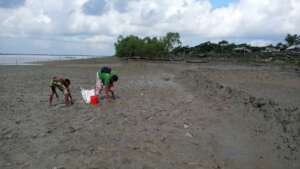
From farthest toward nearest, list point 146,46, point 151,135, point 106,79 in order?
1. point 146,46
2. point 106,79
3. point 151,135

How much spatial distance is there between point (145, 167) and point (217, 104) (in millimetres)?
6379

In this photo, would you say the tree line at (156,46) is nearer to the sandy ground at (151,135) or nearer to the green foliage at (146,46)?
the green foliage at (146,46)

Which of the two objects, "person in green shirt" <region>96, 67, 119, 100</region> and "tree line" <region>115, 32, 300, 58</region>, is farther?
"tree line" <region>115, 32, 300, 58</region>

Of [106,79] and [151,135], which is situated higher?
[106,79]

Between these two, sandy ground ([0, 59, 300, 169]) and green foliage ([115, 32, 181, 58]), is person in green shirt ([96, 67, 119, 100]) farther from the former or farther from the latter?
green foliage ([115, 32, 181, 58])

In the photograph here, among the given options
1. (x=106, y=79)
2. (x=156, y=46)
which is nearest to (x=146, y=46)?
(x=156, y=46)

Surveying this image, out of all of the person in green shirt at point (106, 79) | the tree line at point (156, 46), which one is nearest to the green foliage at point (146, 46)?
the tree line at point (156, 46)

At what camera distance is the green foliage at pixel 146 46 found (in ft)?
237

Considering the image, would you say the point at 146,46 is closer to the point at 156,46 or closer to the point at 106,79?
the point at 156,46

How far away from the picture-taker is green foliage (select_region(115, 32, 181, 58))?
72.3 metres

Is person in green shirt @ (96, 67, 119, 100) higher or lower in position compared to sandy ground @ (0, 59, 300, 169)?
higher

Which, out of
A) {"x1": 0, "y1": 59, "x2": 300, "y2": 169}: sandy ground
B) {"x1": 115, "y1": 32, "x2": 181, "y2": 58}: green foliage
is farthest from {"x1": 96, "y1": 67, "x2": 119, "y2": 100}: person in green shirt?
{"x1": 115, "y1": 32, "x2": 181, "y2": 58}: green foliage

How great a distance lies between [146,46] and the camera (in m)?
72.4

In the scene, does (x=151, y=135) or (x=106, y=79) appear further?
(x=106, y=79)
